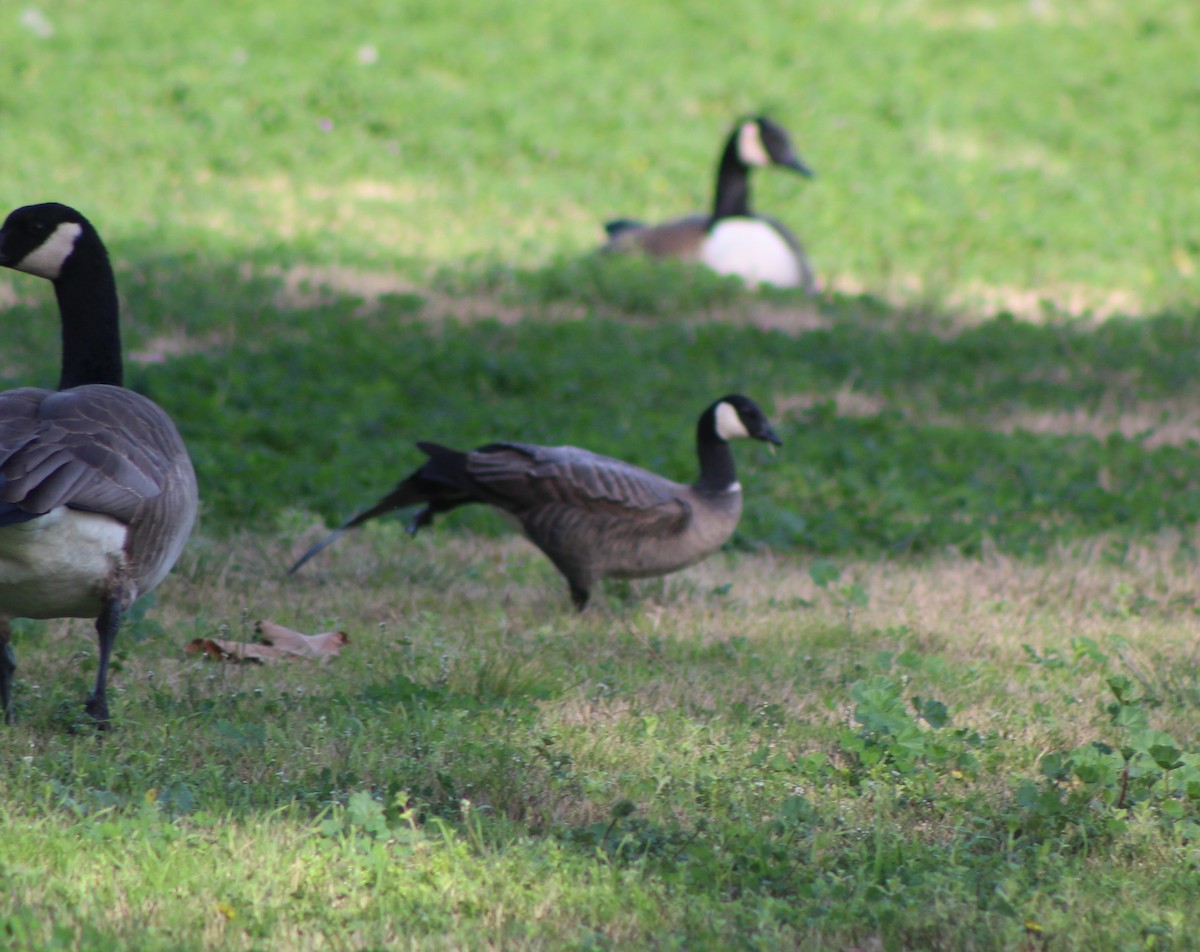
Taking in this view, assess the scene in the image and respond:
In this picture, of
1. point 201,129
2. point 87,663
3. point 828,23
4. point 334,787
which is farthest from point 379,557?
point 828,23

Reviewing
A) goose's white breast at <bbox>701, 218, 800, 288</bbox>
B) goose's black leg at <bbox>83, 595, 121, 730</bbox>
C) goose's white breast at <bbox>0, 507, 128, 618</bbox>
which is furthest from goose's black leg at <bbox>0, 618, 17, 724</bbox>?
goose's white breast at <bbox>701, 218, 800, 288</bbox>

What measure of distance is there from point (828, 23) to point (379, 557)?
51.8 feet

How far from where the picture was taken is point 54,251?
16.4ft

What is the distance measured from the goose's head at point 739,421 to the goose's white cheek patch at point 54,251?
9.15ft

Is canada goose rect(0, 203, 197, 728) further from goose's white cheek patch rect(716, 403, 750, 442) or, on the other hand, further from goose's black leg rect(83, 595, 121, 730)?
goose's white cheek patch rect(716, 403, 750, 442)

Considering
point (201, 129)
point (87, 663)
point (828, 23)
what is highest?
point (828, 23)

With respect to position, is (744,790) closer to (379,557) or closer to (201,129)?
(379,557)

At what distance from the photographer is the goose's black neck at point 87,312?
5.04m

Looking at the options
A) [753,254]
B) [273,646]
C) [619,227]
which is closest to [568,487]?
[273,646]

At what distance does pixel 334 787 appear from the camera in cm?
390

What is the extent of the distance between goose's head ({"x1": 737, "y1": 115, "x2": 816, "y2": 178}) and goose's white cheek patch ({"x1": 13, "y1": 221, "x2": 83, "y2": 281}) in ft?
30.5

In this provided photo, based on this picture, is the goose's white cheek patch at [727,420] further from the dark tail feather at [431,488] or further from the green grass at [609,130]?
the green grass at [609,130]

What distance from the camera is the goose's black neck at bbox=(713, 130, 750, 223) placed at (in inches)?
526

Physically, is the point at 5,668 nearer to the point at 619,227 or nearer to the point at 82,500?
the point at 82,500
